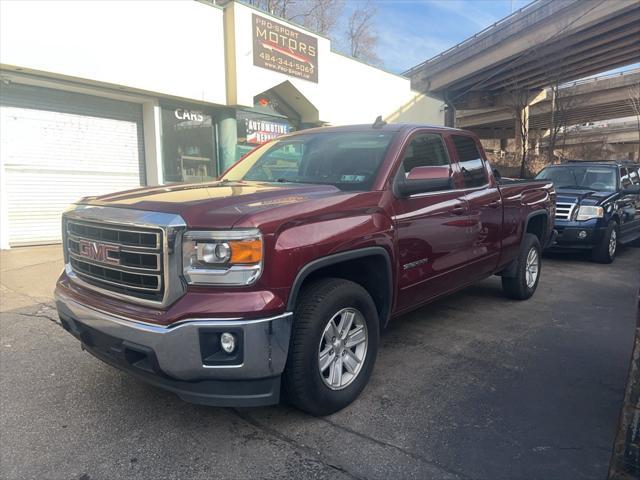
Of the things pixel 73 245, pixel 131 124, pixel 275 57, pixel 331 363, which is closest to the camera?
pixel 331 363

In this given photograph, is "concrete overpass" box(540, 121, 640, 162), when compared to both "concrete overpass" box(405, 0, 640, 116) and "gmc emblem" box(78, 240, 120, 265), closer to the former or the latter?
"concrete overpass" box(405, 0, 640, 116)

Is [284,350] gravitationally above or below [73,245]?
below

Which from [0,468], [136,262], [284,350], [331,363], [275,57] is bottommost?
[0,468]

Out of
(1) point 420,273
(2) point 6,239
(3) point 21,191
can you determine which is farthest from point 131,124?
(1) point 420,273

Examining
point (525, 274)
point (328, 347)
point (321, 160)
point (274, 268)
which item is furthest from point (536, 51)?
point (274, 268)

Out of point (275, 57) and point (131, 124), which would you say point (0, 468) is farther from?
point (275, 57)

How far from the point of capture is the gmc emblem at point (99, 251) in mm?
2871

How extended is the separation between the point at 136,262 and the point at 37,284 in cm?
501

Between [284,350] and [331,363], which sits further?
[331,363]

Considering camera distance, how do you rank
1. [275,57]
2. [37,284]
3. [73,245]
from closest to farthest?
[73,245], [37,284], [275,57]

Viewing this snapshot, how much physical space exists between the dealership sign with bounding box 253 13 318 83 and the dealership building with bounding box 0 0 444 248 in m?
0.04

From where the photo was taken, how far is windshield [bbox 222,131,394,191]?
3.68 m

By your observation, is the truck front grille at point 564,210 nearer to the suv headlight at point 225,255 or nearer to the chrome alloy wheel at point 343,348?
the chrome alloy wheel at point 343,348

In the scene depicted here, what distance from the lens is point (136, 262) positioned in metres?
2.74
